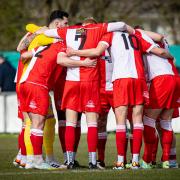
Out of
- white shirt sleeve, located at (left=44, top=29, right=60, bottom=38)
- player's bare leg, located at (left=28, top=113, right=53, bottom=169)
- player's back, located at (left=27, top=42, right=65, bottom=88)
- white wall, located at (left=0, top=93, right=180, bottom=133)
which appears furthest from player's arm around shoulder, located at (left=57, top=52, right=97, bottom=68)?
white wall, located at (left=0, top=93, right=180, bottom=133)

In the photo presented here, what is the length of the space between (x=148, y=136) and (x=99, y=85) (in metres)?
1.03

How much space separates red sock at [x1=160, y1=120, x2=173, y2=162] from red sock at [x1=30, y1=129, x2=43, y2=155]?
1.75 m

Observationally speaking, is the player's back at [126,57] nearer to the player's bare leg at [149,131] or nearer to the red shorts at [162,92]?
the red shorts at [162,92]

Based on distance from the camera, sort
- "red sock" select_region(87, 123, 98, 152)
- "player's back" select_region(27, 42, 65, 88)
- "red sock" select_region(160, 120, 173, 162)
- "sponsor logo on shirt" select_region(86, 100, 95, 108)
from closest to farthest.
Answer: "red sock" select_region(87, 123, 98, 152), "sponsor logo on shirt" select_region(86, 100, 95, 108), "player's back" select_region(27, 42, 65, 88), "red sock" select_region(160, 120, 173, 162)

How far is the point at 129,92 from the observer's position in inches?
516

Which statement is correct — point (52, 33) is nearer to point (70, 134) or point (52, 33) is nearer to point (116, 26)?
point (116, 26)

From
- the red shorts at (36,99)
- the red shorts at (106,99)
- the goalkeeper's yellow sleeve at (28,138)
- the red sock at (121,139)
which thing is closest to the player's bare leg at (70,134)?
the red shorts at (36,99)

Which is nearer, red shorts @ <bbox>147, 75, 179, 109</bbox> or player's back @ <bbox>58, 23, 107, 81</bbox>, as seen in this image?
player's back @ <bbox>58, 23, 107, 81</bbox>

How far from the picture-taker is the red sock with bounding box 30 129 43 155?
43.7ft

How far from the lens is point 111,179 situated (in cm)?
1168

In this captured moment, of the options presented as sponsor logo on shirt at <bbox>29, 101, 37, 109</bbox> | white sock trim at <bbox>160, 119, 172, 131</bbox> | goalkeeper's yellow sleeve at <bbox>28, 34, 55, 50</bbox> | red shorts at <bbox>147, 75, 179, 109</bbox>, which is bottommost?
white sock trim at <bbox>160, 119, 172, 131</bbox>

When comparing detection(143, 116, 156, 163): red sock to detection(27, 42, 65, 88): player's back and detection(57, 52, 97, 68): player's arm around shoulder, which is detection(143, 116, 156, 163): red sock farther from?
detection(27, 42, 65, 88): player's back

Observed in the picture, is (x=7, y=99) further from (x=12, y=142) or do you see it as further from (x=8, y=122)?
(x=12, y=142)

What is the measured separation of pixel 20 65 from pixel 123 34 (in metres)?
1.88
